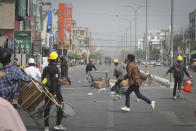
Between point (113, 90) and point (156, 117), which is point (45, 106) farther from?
point (113, 90)

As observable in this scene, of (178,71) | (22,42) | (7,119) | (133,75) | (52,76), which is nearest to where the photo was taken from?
(7,119)

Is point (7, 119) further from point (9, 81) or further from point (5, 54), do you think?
point (9, 81)

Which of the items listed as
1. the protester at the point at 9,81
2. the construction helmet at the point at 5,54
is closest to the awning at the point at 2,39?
the protester at the point at 9,81

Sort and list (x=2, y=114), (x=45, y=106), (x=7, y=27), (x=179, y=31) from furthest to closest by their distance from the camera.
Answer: (x=179, y=31)
(x=7, y=27)
(x=45, y=106)
(x=2, y=114)

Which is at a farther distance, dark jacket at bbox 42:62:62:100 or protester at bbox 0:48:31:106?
dark jacket at bbox 42:62:62:100

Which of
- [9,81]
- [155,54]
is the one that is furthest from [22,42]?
[155,54]

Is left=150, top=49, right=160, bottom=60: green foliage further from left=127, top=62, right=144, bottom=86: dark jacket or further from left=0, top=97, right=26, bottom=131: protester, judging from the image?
left=0, top=97, right=26, bottom=131: protester

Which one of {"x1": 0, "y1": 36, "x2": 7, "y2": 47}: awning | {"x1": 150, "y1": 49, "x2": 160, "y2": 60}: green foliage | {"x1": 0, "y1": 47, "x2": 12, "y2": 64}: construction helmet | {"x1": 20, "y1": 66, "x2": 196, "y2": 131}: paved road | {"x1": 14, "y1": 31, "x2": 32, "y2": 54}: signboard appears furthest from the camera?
{"x1": 150, "y1": 49, "x2": 160, "y2": 60}: green foliage

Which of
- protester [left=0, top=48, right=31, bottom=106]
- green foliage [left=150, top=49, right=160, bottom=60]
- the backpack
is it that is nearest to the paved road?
the backpack

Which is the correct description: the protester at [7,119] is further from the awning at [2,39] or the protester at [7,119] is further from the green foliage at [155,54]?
the green foliage at [155,54]

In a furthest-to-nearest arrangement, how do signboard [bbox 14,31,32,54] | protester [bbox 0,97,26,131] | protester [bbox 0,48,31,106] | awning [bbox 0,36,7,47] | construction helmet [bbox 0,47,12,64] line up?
awning [bbox 0,36,7,47] → signboard [bbox 14,31,32,54] → protester [bbox 0,48,31,106] → construction helmet [bbox 0,47,12,64] → protester [bbox 0,97,26,131]

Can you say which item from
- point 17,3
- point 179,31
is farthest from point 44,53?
point 179,31

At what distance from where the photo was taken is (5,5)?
30.0 m

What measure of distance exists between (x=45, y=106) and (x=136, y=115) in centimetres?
339
